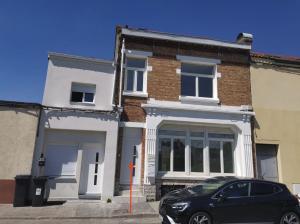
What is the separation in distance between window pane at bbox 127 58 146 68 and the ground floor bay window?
3403 mm

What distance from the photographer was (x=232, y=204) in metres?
7.89

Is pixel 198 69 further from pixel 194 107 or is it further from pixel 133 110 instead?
pixel 133 110

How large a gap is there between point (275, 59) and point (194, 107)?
5.44m

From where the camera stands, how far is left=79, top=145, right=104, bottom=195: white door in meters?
12.7

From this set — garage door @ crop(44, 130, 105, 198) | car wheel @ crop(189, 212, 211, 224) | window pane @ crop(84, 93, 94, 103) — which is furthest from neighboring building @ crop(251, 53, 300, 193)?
window pane @ crop(84, 93, 94, 103)

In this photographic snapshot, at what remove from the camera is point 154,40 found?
14.4 m

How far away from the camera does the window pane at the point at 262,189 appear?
8352 mm

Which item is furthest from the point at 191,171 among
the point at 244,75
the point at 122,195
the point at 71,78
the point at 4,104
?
the point at 4,104

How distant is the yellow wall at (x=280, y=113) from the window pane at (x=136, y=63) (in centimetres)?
579

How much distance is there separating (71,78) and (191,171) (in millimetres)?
7086

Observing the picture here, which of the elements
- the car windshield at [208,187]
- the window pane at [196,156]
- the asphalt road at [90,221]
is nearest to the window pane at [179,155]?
the window pane at [196,156]

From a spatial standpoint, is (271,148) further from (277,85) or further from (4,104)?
(4,104)

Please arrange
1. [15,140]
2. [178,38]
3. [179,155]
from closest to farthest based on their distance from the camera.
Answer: [15,140], [179,155], [178,38]

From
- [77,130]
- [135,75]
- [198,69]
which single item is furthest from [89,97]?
[198,69]
